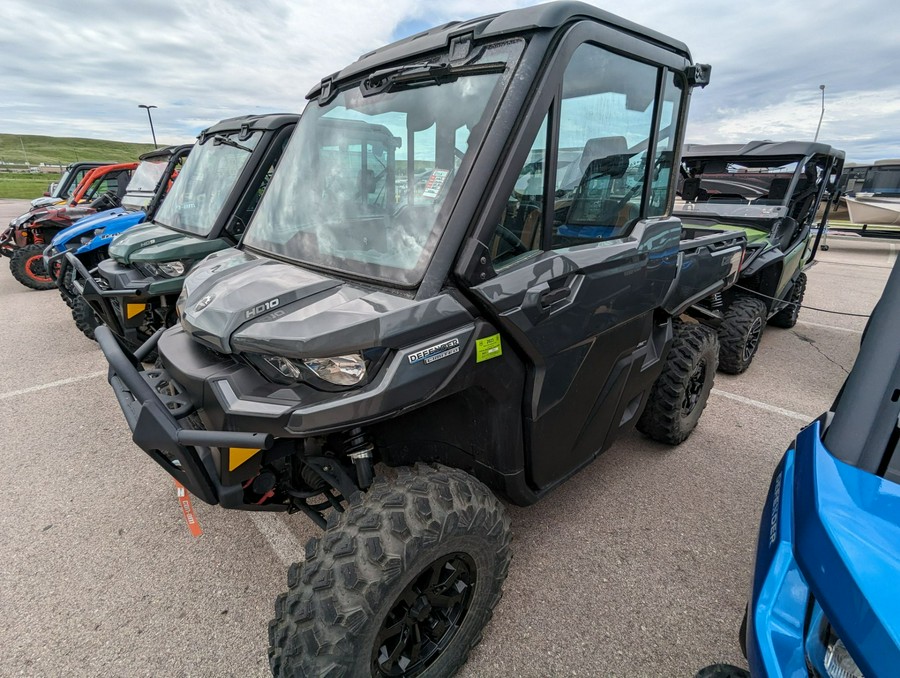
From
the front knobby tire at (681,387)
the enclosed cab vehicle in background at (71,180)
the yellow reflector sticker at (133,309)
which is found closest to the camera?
the front knobby tire at (681,387)

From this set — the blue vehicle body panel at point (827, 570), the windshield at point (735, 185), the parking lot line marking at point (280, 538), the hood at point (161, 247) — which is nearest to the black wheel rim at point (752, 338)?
the windshield at point (735, 185)

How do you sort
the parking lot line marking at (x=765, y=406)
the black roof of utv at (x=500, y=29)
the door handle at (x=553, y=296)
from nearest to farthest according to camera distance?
the black roof of utv at (x=500, y=29) → the door handle at (x=553, y=296) → the parking lot line marking at (x=765, y=406)

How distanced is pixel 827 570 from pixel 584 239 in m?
1.44

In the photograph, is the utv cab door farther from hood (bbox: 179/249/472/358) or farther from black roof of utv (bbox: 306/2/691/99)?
hood (bbox: 179/249/472/358)

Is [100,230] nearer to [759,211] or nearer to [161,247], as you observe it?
[161,247]

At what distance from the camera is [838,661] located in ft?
3.31

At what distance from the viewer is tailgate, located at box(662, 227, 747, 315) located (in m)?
2.87

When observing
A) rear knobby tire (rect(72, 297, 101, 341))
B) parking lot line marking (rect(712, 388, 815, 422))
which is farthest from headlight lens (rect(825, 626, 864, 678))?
rear knobby tire (rect(72, 297, 101, 341))

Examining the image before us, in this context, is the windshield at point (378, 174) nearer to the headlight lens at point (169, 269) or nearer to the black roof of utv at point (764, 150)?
the headlight lens at point (169, 269)

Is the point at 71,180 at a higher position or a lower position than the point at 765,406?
higher

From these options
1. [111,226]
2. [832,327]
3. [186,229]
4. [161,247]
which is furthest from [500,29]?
[832,327]

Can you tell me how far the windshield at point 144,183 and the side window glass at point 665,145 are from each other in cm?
735

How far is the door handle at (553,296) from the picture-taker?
186 centimetres

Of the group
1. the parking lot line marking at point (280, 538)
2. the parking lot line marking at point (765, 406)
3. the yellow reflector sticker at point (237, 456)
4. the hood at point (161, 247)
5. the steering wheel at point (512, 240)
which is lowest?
the parking lot line marking at point (765, 406)
